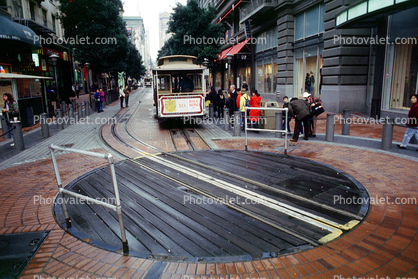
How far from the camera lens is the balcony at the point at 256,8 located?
2158 cm

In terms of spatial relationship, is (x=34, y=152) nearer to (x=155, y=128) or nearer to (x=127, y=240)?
(x=155, y=128)

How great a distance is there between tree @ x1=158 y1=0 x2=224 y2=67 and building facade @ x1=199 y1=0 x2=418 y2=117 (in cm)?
443

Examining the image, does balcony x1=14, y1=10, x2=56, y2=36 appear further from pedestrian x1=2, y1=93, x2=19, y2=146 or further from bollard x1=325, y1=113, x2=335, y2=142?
bollard x1=325, y1=113, x2=335, y2=142

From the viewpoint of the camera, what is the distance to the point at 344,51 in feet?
48.6

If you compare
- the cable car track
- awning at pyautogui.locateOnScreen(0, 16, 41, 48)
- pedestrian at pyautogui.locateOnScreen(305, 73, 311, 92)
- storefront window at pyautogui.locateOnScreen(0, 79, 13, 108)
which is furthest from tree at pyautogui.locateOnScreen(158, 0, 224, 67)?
the cable car track

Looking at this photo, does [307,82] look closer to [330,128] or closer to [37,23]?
[330,128]

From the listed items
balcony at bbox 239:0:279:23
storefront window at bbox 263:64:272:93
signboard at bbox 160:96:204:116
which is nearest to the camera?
signboard at bbox 160:96:204:116

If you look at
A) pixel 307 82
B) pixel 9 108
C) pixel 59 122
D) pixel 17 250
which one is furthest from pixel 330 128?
pixel 9 108

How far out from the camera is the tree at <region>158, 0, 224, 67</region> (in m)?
26.7

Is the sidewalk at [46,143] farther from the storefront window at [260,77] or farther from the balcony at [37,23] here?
the storefront window at [260,77]

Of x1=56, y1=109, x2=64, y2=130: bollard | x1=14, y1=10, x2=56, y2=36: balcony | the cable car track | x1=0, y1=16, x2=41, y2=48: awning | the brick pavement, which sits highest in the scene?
x1=14, y1=10, x2=56, y2=36: balcony

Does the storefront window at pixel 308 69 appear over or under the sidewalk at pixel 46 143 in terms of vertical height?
over

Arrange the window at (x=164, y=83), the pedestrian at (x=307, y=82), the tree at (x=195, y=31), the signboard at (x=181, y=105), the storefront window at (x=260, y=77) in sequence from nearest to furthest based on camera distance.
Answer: the signboard at (x=181, y=105) → the window at (x=164, y=83) → the pedestrian at (x=307, y=82) → the storefront window at (x=260, y=77) → the tree at (x=195, y=31)

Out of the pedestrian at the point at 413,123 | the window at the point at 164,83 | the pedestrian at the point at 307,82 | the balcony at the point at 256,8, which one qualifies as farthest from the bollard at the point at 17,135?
the balcony at the point at 256,8
